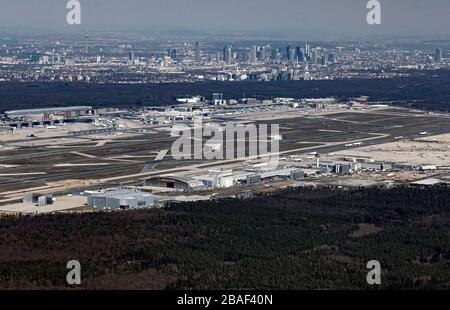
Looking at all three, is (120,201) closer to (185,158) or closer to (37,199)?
(37,199)

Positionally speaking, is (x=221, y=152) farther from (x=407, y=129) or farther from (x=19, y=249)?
(x=19, y=249)

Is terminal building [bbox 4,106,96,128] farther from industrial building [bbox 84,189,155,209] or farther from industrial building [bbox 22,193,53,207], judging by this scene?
industrial building [bbox 84,189,155,209]

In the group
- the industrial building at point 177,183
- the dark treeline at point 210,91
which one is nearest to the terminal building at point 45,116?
the dark treeline at point 210,91

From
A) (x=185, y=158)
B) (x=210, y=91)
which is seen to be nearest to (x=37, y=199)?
(x=185, y=158)

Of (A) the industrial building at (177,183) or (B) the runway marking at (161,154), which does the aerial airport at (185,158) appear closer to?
(A) the industrial building at (177,183)
